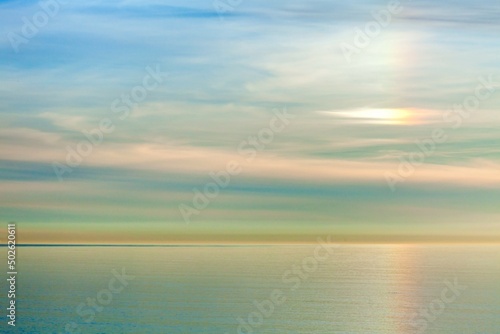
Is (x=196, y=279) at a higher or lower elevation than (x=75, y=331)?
higher

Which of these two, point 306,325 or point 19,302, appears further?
point 19,302

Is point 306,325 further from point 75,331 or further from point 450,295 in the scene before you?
point 450,295

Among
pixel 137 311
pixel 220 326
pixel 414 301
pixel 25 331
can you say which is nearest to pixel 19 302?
pixel 137 311

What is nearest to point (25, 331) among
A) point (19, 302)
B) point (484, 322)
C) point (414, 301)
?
point (19, 302)

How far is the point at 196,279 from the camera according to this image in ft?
496

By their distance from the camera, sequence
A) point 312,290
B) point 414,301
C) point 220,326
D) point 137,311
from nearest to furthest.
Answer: point 220,326 < point 137,311 < point 414,301 < point 312,290

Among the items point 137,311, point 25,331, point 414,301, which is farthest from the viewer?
point 414,301

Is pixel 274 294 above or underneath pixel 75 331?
above

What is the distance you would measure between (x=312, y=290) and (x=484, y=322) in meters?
47.5

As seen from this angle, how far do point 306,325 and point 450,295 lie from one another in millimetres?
44024

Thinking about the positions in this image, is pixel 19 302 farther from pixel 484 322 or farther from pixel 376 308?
pixel 484 322

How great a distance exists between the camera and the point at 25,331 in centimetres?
7669

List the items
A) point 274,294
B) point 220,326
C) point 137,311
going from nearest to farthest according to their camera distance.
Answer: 1. point 220,326
2. point 137,311
3. point 274,294

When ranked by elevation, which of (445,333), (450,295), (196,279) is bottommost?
(445,333)
